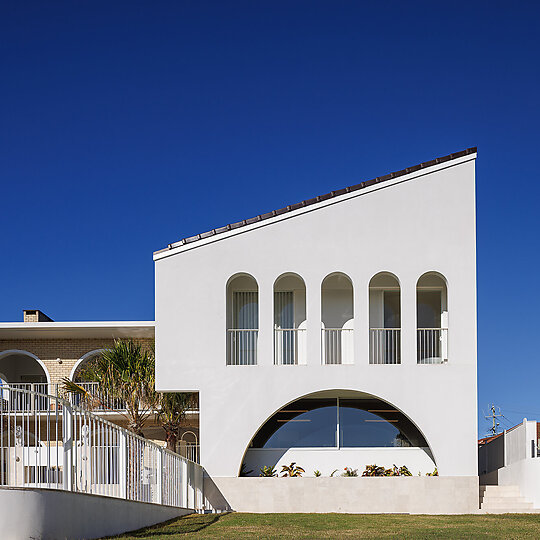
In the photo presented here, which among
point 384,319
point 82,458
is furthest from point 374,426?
→ point 82,458

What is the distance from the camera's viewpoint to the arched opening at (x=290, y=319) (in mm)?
23844

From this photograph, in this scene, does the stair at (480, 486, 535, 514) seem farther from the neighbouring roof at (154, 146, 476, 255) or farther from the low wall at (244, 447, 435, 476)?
the neighbouring roof at (154, 146, 476, 255)

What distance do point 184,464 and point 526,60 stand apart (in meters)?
14.8

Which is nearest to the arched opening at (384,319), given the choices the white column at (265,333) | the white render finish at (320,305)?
the white render finish at (320,305)

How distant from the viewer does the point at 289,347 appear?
2391cm

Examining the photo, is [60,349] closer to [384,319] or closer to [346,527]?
[384,319]

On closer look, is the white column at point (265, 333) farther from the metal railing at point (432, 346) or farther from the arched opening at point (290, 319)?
the metal railing at point (432, 346)

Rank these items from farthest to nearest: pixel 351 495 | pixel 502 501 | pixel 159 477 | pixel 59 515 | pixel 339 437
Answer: pixel 339 437 → pixel 502 501 → pixel 351 495 → pixel 159 477 → pixel 59 515

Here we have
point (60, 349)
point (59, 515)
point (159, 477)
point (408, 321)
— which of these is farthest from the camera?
point (60, 349)

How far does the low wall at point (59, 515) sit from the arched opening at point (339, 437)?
10401 mm

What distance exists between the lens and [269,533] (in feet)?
46.1

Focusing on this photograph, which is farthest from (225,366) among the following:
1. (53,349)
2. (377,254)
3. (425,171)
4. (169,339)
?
(53,349)

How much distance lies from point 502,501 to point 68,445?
47.6ft

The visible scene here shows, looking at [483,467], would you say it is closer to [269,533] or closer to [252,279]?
[252,279]
